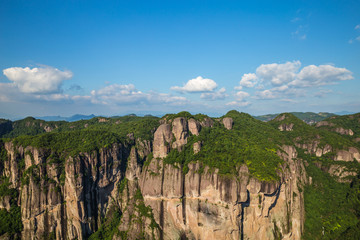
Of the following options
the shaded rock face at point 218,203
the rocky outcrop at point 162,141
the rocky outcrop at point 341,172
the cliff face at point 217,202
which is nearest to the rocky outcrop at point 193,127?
the cliff face at point 217,202

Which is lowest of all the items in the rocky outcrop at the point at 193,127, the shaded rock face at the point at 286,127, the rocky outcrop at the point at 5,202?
the rocky outcrop at the point at 5,202

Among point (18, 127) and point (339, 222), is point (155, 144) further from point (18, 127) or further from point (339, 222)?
point (18, 127)

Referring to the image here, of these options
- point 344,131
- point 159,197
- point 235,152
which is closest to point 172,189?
point 159,197

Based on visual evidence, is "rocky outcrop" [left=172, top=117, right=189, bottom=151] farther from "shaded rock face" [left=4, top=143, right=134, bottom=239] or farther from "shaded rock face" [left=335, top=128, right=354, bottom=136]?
"shaded rock face" [left=335, top=128, right=354, bottom=136]

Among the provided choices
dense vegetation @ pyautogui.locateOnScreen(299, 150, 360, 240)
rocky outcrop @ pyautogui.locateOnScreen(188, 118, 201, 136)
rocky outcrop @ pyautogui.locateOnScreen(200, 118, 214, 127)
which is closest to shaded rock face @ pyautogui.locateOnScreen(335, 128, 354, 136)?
dense vegetation @ pyautogui.locateOnScreen(299, 150, 360, 240)

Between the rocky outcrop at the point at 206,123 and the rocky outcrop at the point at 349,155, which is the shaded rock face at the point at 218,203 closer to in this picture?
the rocky outcrop at the point at 206,123

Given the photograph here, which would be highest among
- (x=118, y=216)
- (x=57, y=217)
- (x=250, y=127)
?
(x=250, y=127)

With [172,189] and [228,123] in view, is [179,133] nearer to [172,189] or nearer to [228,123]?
[172,189]

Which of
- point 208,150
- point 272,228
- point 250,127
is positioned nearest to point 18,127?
point 208,150
